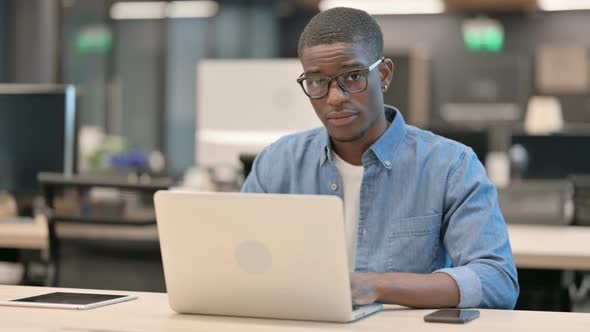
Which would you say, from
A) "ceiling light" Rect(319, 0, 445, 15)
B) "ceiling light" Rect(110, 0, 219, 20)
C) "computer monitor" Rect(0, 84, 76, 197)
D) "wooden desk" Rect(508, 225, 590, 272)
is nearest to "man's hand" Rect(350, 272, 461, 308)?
"wooden desk" Rect(508, 225, 590, 272)

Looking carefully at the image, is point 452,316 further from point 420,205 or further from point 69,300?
point 69,300

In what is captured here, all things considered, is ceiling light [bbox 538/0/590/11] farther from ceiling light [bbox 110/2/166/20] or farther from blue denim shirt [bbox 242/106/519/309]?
blue denim shirt [bbox 242/106/519/309]

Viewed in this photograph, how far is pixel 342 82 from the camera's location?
81.0 inches

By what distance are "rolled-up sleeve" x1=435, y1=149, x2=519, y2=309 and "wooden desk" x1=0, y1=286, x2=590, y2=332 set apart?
0.29ft

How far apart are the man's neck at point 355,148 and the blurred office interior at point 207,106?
2.17 ft

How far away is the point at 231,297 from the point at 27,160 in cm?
243

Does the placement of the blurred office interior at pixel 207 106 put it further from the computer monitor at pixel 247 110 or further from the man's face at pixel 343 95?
the man's face at pixel 343 95

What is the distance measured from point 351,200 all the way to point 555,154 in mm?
2599

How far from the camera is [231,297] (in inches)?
69.7

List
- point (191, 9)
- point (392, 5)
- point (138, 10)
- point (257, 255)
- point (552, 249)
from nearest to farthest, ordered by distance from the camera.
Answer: point (257, 255)
point (552, 249)
point (392, 5)
point (138, 10)
point (191, 9)

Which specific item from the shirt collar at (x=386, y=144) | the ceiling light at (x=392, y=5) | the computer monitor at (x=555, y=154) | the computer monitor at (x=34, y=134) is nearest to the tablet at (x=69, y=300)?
the shirt collar at (x=386, y=144)

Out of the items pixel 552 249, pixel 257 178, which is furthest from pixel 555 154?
pixel 257 178

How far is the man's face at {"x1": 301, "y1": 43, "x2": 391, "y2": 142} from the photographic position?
205 centimetres

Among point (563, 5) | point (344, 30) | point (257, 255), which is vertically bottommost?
point (257, 255)
